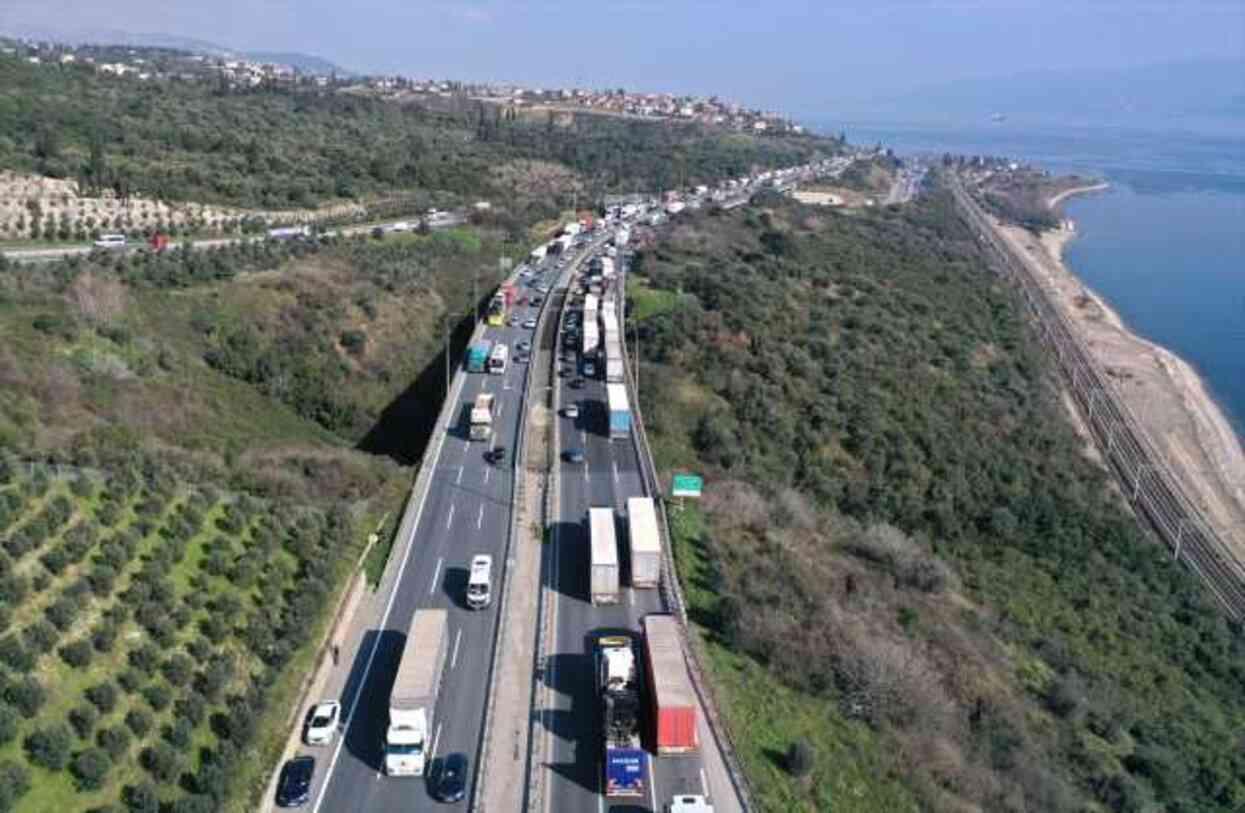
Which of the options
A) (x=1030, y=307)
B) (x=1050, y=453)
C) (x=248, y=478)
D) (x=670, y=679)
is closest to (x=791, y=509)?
(x=670, y=679)

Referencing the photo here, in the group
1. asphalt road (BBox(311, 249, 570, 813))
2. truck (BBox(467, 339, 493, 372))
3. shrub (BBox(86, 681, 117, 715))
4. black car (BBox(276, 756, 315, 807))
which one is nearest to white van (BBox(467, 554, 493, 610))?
asphalt road (BBox(311, 249, 570, 813))

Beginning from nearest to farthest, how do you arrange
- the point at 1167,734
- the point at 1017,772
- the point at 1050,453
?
the point at 1017,772 < the point at 1167,734 < the point at 1050,453

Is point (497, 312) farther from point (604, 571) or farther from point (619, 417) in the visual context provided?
point (604, 571)

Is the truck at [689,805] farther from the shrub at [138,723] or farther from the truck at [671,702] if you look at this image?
the shrub at [138,723]

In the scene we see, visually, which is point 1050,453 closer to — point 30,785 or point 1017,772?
point 1017,772

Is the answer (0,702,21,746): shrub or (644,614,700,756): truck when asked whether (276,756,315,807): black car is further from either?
(644,614,700,756): truck
